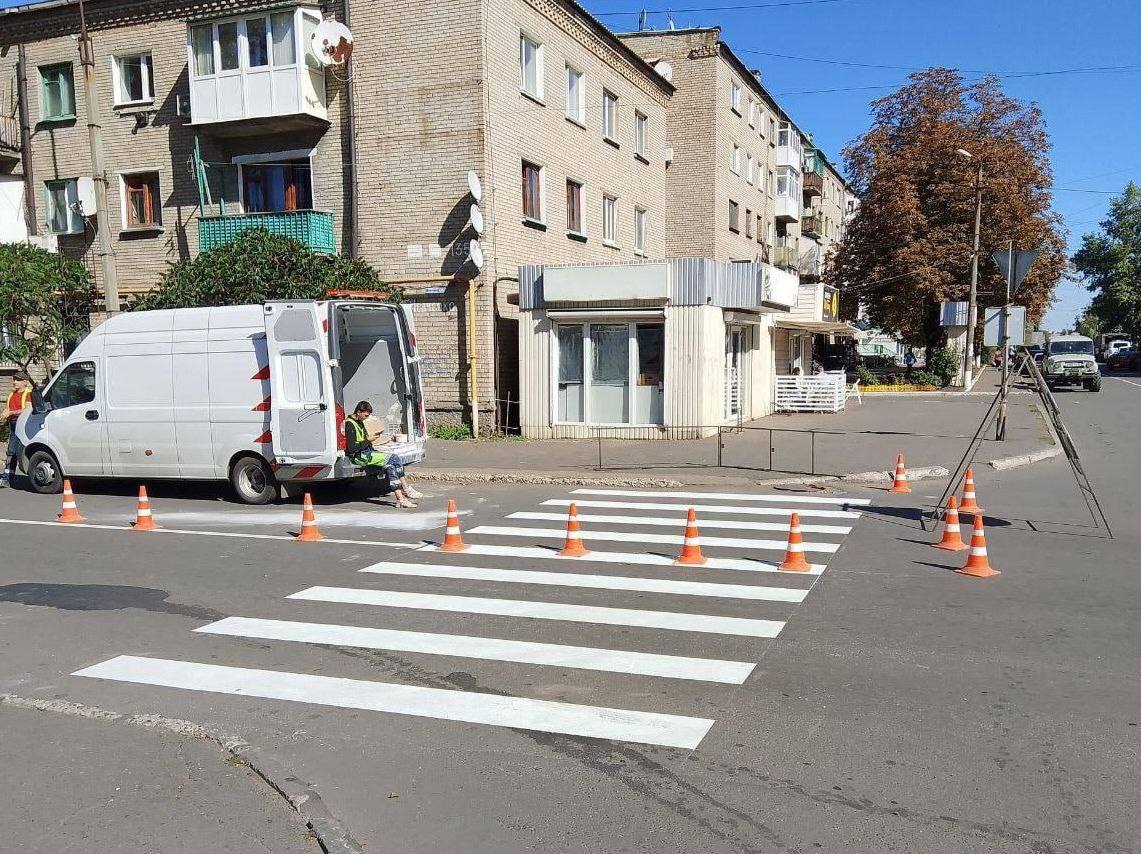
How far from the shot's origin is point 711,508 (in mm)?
11820

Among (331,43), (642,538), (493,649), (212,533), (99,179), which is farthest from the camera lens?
(331,43)

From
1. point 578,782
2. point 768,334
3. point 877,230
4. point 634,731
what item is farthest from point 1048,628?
point 877,230

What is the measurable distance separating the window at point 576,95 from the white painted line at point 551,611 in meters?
18.4

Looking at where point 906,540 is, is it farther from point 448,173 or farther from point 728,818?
point 448,173

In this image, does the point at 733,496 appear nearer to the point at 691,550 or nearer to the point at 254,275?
the point at 691,550

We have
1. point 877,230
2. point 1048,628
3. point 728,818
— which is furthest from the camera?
point 877,230

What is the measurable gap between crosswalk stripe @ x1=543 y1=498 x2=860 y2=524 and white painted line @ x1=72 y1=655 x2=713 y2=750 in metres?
5.50

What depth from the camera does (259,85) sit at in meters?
20.1

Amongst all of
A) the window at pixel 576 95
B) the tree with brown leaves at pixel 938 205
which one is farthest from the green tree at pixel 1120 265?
the window at pixel 576 95

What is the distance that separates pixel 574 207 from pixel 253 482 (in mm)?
14080

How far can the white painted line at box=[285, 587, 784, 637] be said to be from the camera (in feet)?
21.8

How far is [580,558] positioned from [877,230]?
34.4m

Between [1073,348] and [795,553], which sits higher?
[1073,348]

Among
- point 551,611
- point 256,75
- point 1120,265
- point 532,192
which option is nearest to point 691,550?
point 551,611
